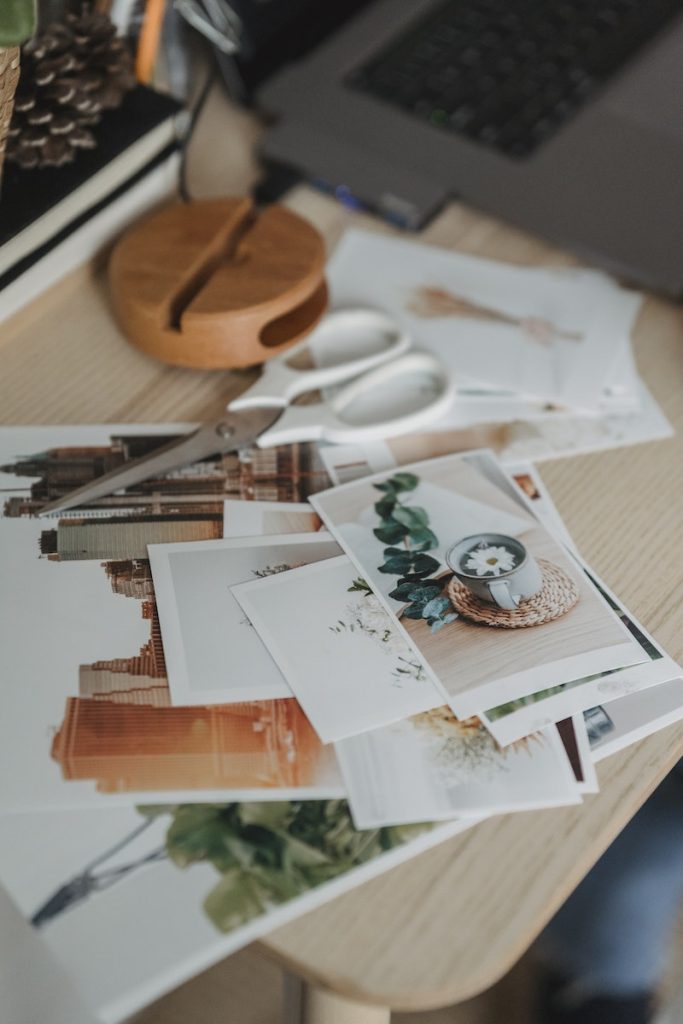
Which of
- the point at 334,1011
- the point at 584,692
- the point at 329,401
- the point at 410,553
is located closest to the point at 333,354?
the point at 329,401

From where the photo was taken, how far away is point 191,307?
631 millimetres

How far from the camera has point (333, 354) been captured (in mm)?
682

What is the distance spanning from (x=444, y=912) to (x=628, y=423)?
1.18 feet

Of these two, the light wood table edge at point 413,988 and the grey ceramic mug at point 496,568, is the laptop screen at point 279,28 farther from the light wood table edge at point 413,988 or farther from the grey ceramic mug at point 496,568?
the light wood table edge at point 413,988

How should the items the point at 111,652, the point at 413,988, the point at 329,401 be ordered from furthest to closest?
1. the point at 329,401
2. the point at 111,652
3. the point at 413,988

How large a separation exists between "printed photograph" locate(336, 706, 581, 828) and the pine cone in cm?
45

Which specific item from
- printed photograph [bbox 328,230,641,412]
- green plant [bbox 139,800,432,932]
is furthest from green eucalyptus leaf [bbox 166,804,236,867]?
printed photograph [bbox 328,230,641,412]

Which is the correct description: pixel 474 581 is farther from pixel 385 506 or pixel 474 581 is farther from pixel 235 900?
pixel 235 900

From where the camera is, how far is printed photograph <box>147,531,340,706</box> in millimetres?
496

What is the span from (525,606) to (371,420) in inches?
6.8

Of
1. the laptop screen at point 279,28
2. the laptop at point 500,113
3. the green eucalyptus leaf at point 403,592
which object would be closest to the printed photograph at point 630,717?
the green eucalyptus leaf at point 403,592

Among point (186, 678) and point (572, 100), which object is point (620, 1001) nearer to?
point (186, 678)

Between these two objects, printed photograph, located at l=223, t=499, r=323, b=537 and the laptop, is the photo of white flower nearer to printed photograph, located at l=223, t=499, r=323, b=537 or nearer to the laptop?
printed photograph, located at l=223, t=499, r=323, b=537

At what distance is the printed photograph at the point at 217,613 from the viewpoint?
496mm
